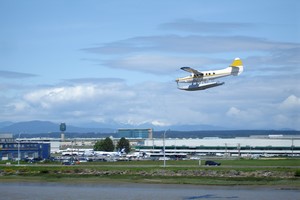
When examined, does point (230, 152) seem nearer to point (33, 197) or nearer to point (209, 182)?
point (209, 182)

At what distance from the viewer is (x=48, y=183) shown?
67062 millimetres

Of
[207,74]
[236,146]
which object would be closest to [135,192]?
[207,74]

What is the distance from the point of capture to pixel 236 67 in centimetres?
6462

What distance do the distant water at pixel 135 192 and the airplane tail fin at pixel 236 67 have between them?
512 inches

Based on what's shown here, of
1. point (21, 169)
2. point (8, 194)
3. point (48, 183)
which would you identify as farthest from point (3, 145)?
point (8, 194)

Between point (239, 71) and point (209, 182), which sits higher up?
point (239, 71)

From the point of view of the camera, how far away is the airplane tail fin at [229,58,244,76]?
211 feet

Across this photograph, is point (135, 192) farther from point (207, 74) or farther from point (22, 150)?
A: point (22, 150)

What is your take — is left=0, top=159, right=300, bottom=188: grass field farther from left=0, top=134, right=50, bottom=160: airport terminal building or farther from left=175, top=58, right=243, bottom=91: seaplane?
left=0, top=134, right=50, bottom=160: airport terminal building

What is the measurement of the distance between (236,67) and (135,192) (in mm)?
19068

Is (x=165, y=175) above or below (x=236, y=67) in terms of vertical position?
below

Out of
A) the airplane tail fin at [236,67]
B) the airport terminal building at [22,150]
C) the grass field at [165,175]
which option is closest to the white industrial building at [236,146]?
the airport terminal building at [22,150]

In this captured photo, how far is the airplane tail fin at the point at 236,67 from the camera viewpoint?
64.2 meters

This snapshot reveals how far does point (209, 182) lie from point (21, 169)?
29985 mm
